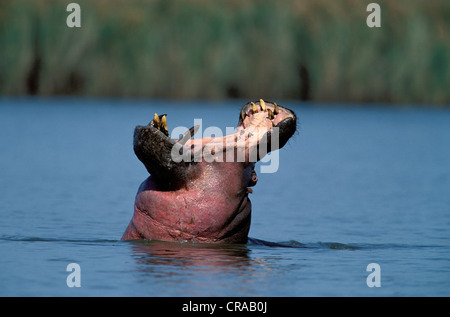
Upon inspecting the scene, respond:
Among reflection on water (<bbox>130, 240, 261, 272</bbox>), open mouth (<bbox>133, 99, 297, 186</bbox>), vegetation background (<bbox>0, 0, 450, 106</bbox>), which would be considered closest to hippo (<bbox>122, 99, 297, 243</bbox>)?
open mouth (<bbox>133, 99, 297, 186</bbox>)

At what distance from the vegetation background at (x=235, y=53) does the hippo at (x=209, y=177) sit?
98.0ft

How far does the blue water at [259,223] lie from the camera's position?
876cm

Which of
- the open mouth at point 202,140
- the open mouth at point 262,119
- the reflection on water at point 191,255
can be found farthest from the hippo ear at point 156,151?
the reflection on water at point 191,255

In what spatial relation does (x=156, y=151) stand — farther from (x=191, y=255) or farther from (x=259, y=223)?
(x=259, y=223)

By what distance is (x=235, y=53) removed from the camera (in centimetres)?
4109

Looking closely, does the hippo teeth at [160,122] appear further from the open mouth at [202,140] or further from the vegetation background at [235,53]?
the vegetation background at [235,53]

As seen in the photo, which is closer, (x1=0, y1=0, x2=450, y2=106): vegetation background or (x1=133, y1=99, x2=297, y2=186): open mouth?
(x1=133, y1=99, x2=297, y2=186): open mouth

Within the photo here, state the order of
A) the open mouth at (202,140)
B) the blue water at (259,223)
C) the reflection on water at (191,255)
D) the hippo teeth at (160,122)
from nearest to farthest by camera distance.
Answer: the blue water at (259,223), the reflection on water at (191,255), the open mouth at (202,140), the hippo teeth at (160,122)

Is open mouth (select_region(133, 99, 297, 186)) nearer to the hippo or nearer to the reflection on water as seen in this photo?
the hippo

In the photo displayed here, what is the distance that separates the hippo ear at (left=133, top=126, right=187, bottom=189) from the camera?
9320 millimetres

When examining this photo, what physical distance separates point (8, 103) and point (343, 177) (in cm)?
2272

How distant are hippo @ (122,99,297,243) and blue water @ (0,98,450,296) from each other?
28cm

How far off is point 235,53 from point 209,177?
1248 inches

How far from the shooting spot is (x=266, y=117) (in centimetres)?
974
